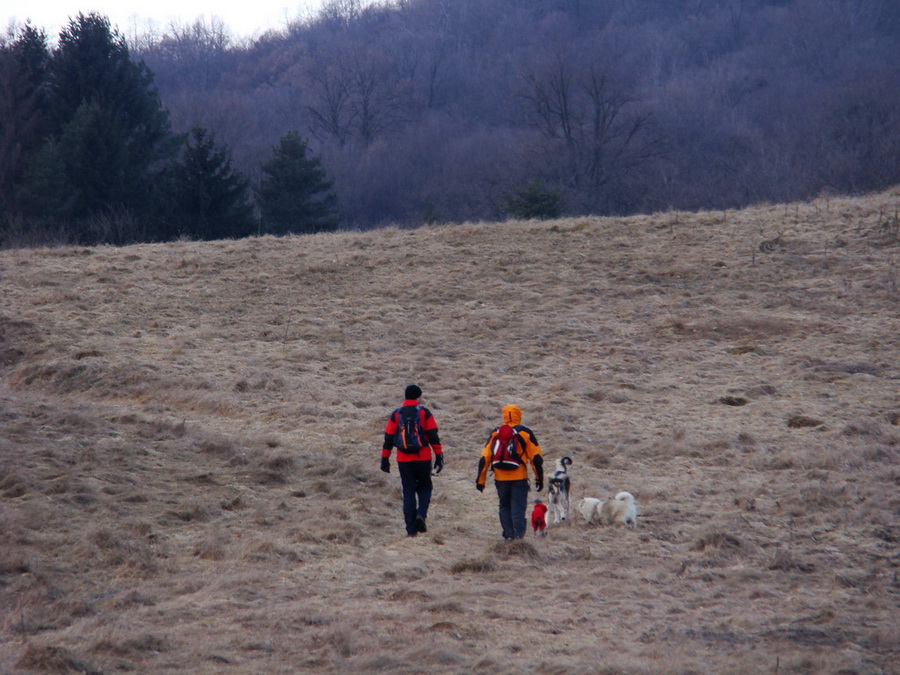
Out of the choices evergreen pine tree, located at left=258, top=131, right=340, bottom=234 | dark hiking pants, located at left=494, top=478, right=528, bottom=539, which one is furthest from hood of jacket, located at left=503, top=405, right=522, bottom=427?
evergreen pine tree, located at left=258, top=131, right=340, bottom=234

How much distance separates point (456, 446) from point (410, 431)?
3.73 metres

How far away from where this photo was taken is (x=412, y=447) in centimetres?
→ 824

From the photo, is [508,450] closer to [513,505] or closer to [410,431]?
[513,505]

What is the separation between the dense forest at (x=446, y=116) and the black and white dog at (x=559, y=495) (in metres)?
23.2

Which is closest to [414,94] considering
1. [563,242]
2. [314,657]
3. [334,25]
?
[334,25]

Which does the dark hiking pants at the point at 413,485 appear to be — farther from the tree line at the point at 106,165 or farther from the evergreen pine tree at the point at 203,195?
the evergreen pine tree at the point at 203,195

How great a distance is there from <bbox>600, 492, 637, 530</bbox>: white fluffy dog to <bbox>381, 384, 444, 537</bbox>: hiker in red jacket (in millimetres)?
1695

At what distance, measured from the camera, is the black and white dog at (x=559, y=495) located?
28.7 feet

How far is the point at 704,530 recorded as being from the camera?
26.3 ft

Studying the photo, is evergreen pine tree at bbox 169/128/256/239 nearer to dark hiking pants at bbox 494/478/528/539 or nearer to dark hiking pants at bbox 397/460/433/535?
dark hiking pants at bbox 397/460/433/535

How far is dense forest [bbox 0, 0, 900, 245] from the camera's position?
31000 mm

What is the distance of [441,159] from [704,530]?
57.4 metres

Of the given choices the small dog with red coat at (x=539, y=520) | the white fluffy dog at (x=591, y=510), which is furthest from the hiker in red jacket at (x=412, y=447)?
the white fluffy dog at (x=591, y=510)

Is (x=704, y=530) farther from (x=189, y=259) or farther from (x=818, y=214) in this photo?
(x=818, y=214)
